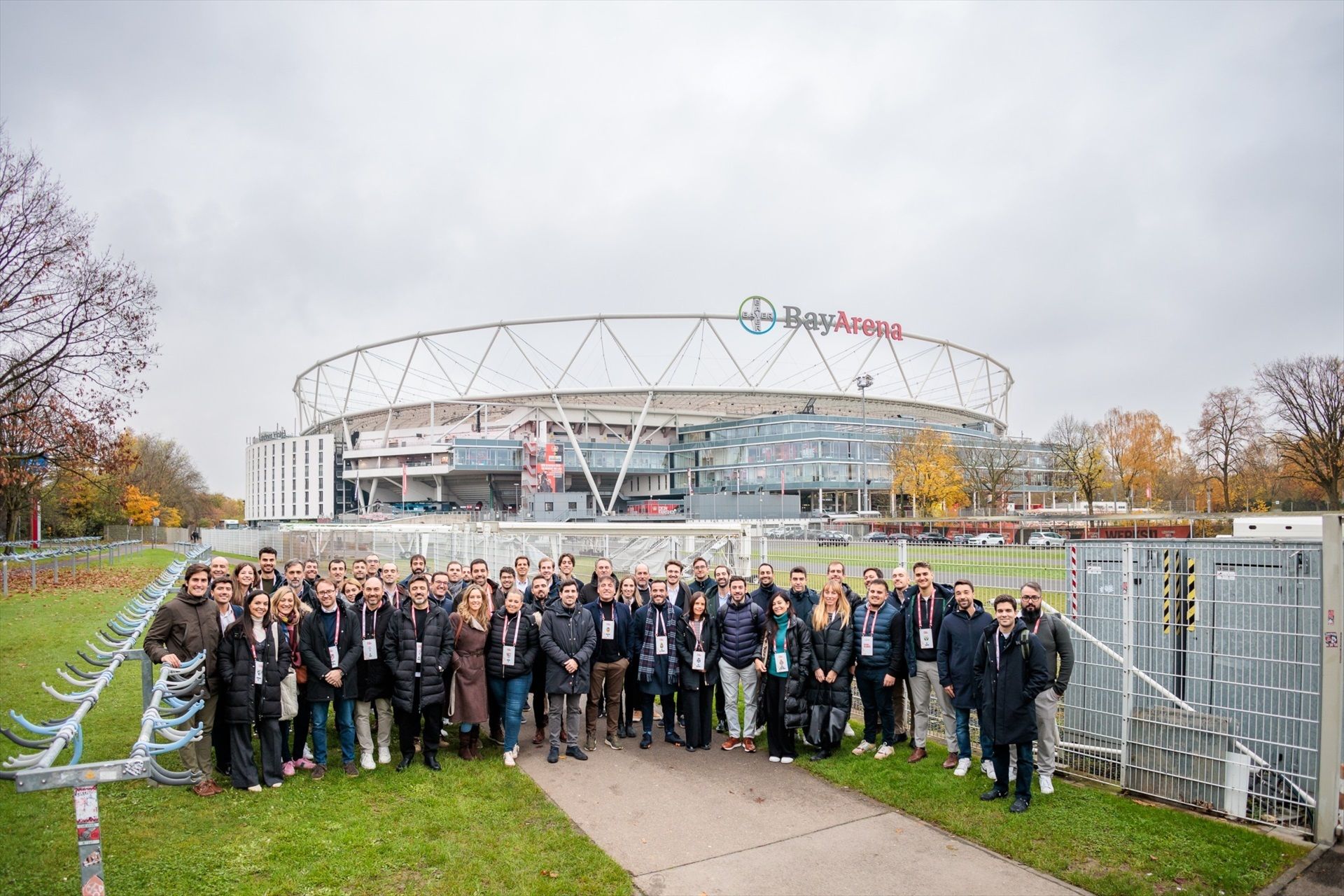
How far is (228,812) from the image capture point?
21.1ft

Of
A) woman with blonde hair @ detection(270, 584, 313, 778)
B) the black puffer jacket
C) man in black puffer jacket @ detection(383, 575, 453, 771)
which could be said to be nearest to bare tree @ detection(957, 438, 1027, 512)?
the black puffer jacket

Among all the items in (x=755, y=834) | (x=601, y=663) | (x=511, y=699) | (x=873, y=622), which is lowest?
(x=755, y=834)

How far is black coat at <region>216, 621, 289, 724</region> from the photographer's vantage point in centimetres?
682

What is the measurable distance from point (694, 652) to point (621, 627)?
0.91m

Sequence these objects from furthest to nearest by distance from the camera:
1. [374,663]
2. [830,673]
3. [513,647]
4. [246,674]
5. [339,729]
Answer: [513,647] < [830,673] < [339,729] < [374,663] < [246,674]

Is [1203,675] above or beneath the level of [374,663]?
above

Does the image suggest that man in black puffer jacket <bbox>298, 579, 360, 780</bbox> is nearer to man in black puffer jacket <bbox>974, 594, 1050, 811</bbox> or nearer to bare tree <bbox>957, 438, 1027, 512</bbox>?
man in black puffer jacket <bbox>974, 594, 1050, 811</bbox>

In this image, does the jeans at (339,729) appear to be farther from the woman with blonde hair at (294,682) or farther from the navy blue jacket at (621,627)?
the navy blue jacket at (621,627)

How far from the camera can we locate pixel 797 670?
7922 mm

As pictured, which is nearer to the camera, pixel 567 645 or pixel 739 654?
pixel 567 645

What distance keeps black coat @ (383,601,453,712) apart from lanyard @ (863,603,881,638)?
14.0ft

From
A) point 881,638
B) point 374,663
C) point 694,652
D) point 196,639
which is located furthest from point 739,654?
point 196,639

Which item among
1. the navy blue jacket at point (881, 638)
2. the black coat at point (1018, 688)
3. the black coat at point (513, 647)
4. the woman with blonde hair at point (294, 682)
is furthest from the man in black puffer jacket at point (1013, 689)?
the woman with blonde hair at point (294, 682)

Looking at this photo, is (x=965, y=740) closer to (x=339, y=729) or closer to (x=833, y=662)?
(x=833, y=662)
